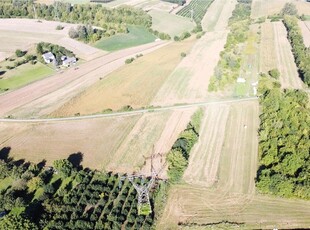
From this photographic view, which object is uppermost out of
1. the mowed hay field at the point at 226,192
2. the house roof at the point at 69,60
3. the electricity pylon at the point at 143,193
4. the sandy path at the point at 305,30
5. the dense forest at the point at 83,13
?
the dense forest at the point at 83,13

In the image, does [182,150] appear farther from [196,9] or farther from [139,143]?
[196,9]

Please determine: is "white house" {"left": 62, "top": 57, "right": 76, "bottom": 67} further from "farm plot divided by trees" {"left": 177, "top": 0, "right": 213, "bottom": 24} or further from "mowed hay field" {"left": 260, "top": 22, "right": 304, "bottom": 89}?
"farm plot divided by trees" {"left": 177, "top": 0, "right": 213, "bottom": 24}

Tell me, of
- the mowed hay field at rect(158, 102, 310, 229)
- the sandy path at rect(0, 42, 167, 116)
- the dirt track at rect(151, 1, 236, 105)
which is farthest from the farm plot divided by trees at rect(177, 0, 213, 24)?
the mowed hay field at rect(158, 102, 310, 229)

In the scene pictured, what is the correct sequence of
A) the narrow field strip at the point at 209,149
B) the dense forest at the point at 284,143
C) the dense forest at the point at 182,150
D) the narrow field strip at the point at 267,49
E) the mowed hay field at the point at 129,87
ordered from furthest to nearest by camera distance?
the narrow field strip at the point at 267,49
the mowed hay field at the point at 129,87
the narrow field strip at the point at 209,149
the dense forest at the point at 182,150
the dense forest at the point at 284,143

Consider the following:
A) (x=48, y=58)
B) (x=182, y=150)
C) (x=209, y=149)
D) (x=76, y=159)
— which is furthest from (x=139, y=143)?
(x=48, y=58)

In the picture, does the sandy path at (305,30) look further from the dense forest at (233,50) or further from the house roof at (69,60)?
the house roof at (69,60)

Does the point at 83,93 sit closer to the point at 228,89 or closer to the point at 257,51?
the point at 228,89

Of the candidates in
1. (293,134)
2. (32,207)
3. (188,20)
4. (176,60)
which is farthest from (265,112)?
(188,20)

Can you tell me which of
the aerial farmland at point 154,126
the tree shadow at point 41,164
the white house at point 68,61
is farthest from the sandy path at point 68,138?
the white house at point 68,61
